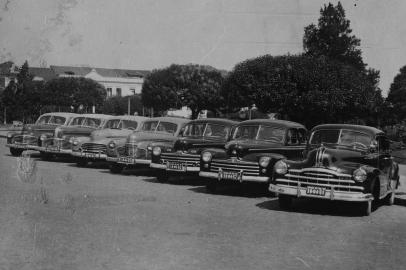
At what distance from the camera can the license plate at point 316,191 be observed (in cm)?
902

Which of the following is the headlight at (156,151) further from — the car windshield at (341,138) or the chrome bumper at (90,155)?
the car windshield at (341,138)

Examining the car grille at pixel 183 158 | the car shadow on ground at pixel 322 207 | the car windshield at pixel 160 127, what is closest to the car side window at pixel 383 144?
the car shadow on ground at pixel 322 207

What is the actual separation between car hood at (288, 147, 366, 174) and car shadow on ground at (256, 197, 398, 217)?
0.74 metres

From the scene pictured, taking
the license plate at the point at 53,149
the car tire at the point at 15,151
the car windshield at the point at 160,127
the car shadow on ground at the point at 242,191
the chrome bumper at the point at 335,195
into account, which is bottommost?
the car shadow on ground at the point at 242,191

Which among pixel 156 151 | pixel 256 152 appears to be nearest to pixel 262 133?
pixel 256 152

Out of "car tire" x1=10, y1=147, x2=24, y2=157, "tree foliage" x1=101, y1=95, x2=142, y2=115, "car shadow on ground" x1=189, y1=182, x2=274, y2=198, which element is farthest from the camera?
"tree foliage" x1=101, y1=95, x2=142, y2=115

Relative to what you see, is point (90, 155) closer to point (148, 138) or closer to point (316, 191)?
point (148, 138)

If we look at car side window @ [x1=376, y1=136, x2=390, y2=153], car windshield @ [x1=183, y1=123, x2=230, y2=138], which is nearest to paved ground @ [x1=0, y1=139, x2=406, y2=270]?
car side window @ [x1=376, y1=136, x2=390, y2=153]

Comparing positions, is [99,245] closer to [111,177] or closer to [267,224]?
[267,224]

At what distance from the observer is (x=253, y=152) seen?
463 inches

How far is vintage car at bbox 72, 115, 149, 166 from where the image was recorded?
54.9 feet

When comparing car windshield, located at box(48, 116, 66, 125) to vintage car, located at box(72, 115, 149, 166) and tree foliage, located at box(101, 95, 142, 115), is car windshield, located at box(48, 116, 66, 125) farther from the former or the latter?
tree foliage, located at box(101, 95, 142, 115)

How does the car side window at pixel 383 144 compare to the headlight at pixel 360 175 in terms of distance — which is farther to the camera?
the car side window at pixel 383 144

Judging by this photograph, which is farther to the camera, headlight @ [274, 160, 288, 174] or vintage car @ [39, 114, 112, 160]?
vintage car @ [39, 114, 112, 160]
